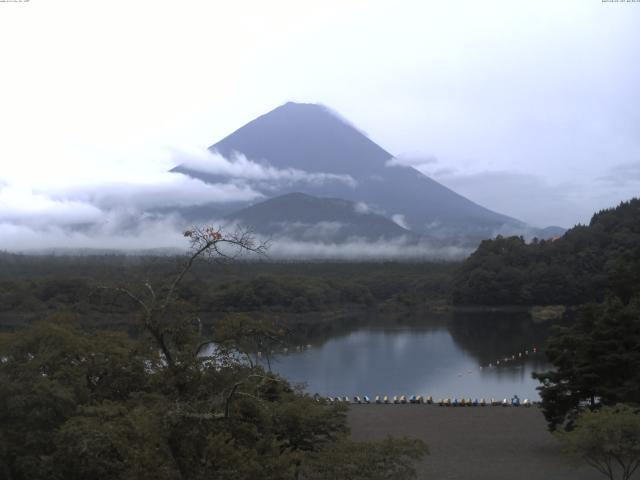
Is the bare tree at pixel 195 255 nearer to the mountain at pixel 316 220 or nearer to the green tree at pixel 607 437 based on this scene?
the green tree at pixel 607 437

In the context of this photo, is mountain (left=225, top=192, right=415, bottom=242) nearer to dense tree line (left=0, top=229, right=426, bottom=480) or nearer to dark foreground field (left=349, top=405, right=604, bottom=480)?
dark foreground field (left=349, top=405, right=604, bottom=480)

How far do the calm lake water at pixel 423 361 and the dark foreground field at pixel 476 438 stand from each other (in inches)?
73.8

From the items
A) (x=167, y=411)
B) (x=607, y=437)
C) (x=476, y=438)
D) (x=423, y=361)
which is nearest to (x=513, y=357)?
(x=423, y=361)

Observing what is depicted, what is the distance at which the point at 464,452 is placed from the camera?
10.1 metres

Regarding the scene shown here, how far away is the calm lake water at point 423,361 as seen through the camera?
18.5m

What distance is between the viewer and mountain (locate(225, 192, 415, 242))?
94.9 metres

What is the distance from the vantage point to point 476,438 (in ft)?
36.2

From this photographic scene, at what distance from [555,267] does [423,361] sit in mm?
22224

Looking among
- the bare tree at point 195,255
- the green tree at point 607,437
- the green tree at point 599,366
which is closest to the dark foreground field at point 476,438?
the green tree at point 599,366

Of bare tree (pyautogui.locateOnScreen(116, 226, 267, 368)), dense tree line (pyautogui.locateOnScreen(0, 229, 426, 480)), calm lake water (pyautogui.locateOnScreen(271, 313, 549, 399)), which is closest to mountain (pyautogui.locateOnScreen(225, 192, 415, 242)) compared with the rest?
calm lake water (pyautogui.locateOnScreen(271, 313, 549, 399))

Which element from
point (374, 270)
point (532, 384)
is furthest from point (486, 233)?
point (532, 384)

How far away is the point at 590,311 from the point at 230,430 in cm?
851

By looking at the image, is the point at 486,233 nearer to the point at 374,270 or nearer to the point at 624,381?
the point at 374,270

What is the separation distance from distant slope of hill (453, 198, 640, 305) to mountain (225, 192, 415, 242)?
49.8 meters
